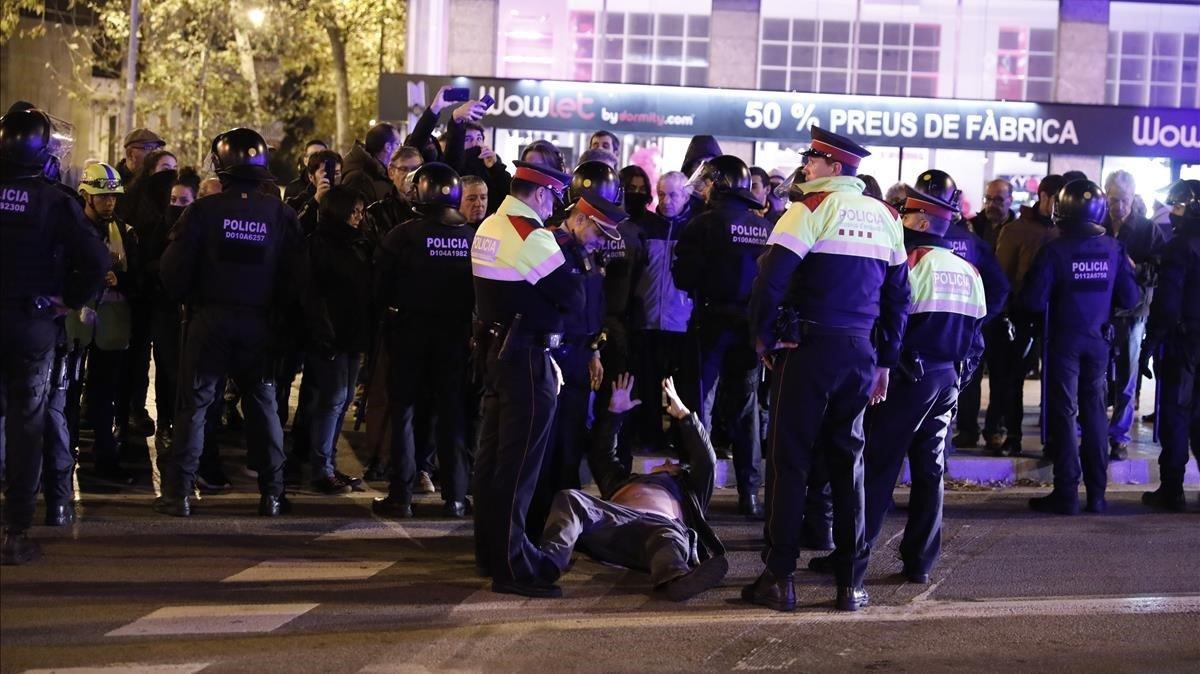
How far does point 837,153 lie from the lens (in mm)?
7660

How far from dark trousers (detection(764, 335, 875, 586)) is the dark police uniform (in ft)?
1.95

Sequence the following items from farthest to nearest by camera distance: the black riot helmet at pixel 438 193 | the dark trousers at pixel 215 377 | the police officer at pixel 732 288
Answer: the police officer at pixel 732 288, the black riot helmet at pixel 438 193, the dark trousers at pixel 215 377

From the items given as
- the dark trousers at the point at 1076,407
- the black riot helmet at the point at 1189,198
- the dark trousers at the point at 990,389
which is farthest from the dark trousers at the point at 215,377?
the black riot helmet at the point at 1189,198

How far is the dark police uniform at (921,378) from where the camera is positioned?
8430 millimetres

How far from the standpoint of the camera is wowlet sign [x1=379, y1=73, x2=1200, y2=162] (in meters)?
18.5

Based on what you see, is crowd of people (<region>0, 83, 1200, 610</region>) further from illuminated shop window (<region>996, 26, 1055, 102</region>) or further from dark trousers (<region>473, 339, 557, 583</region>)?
illuminated shop window (<region>996, 26, 1055, 102</region>)

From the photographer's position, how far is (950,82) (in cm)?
2184

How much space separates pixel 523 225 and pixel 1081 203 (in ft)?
14.4

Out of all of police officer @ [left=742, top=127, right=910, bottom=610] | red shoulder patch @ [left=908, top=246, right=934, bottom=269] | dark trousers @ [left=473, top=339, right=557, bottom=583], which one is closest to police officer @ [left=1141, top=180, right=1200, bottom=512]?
red shoulder patch @ [left=908, top=246, right=934, bottom=269]

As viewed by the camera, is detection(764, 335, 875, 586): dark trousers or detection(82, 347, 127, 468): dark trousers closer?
detection(764, 335, 875, 586): dark trousers

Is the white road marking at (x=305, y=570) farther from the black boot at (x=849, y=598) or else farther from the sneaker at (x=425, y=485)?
the black boot at (x=849, y=598)

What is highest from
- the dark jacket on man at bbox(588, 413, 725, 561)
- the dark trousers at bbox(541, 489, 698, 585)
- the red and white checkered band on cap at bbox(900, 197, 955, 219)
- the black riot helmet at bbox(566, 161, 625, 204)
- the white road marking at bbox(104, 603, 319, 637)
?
the black riot helmet at bbox(566, 161, 625, 204)

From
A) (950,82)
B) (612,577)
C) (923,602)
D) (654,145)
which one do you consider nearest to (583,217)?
(612,577)

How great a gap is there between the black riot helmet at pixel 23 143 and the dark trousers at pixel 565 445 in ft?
9.66
